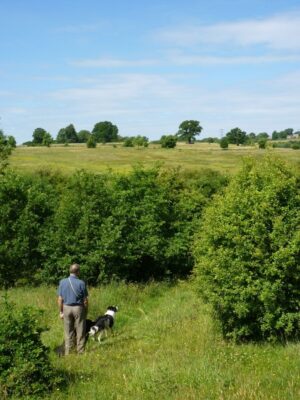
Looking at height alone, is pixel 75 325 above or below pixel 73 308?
below

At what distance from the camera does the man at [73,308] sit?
11.6m

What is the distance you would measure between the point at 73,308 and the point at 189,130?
128 meters

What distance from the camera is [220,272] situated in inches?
435

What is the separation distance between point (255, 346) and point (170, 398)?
363cm

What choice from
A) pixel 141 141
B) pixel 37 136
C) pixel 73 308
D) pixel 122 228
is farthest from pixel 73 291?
pixel 37 136

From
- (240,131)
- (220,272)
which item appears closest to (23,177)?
(220,272)

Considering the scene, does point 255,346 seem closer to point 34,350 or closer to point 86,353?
point 86,353

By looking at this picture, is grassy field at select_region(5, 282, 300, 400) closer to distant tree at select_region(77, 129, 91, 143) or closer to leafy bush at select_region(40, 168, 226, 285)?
leafy bush at select_region(40, 168, 226, 285)

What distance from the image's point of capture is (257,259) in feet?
35.8

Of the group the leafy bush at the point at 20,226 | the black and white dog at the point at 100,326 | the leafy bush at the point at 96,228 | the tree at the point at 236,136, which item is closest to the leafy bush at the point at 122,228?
the leafy bush at the point at 96,228

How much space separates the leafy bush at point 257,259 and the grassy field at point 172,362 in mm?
594

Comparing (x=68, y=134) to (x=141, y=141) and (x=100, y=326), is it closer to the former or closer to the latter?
(x=141, y=141)

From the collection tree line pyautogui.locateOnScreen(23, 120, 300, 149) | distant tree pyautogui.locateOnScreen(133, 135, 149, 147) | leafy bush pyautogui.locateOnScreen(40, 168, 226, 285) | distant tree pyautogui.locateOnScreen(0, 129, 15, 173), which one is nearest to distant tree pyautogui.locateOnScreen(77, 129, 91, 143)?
tree line pyautogui.locateOnScreen(23, 120, 300, 149)

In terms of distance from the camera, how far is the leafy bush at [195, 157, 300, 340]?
35.1 ft
